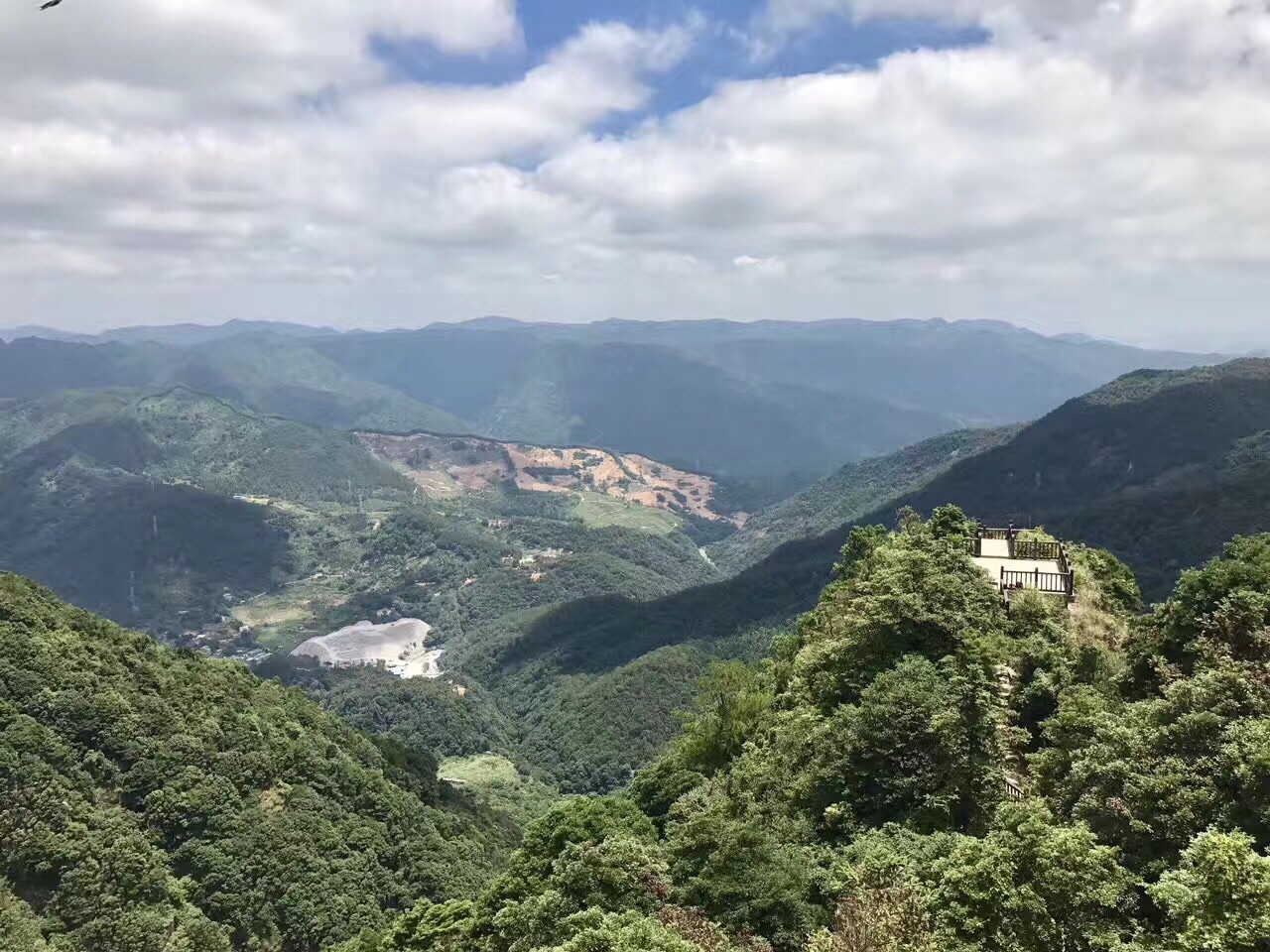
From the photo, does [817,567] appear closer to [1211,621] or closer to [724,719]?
[724,719]

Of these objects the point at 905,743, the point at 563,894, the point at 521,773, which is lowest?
the point at 521,773

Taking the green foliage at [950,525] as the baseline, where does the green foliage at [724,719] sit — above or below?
below

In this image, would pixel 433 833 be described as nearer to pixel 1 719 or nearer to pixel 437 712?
pixel 1 719

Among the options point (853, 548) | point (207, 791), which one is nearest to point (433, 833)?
point (207, 791)

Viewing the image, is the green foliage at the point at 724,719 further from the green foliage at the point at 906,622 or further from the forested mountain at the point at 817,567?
the forested mountain at the point at 817,567

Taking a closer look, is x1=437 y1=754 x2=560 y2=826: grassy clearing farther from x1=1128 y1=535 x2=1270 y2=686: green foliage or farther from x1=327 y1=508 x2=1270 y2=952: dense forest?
x1=1128 y1=535 x2=1270 y2=686: green foliage

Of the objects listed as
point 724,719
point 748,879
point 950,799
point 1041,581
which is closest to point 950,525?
point 1041,581

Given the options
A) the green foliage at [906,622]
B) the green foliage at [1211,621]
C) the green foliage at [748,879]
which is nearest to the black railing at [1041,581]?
the green foliage at [906,622]
